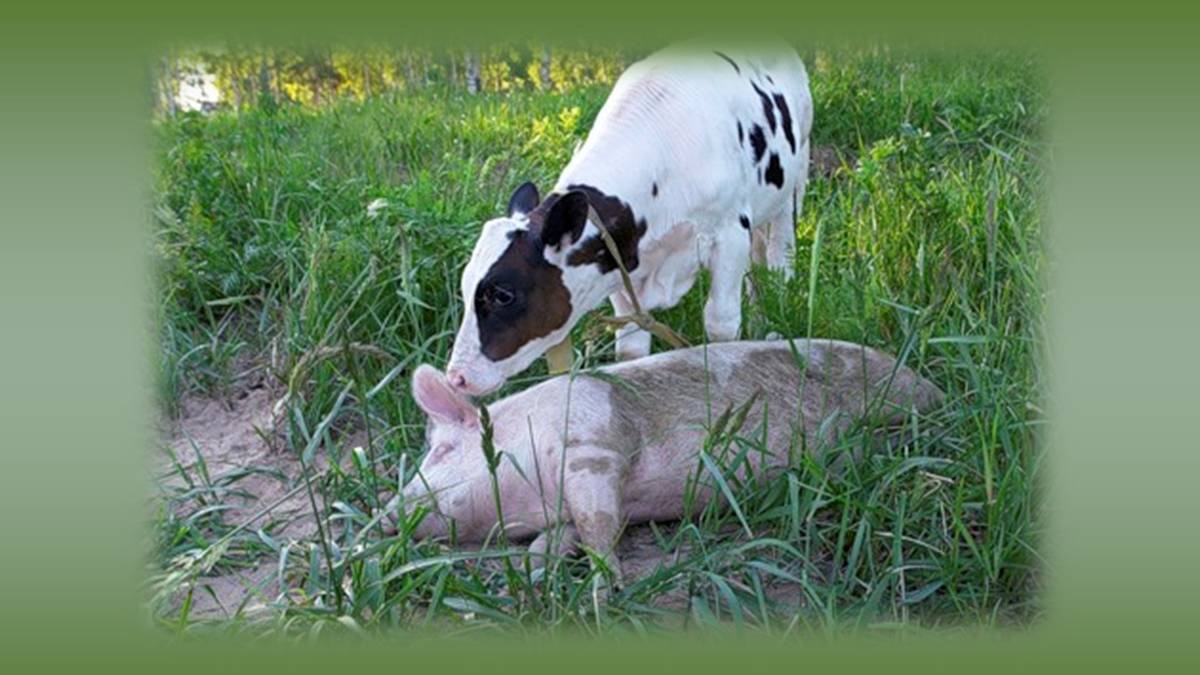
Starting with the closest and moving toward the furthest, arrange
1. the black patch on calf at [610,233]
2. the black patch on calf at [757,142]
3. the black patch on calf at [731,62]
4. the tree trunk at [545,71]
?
the tree trunk at [545,71] < the black patch on calf at [610,233] < the black patch on calf at [757,142] < the black patch on calf at [731,62]

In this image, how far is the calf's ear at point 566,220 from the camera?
12.1 ft

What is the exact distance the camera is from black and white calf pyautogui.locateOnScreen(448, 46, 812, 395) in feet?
12.2

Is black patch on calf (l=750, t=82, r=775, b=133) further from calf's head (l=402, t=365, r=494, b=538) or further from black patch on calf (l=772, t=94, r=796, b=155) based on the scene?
calf's head (l=402, t=365, r=494, b=538)

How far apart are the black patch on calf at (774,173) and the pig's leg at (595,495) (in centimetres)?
182

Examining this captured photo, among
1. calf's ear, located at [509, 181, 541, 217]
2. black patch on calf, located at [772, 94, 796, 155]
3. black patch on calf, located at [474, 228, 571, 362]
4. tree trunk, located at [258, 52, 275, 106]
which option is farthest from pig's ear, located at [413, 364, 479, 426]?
black patch on calf, located at [772, 94, 796, 155]

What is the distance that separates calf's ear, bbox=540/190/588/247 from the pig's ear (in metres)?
0.58

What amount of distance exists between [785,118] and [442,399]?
7.12 ft

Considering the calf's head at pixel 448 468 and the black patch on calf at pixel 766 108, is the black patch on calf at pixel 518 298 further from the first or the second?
the black patch on calf at pixel 766 108

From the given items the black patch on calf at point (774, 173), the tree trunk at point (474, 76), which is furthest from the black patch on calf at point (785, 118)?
the tree trunk at point (474, 76)

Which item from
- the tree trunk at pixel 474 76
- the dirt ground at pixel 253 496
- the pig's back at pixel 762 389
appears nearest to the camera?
the dirt ground at pixel 253 496

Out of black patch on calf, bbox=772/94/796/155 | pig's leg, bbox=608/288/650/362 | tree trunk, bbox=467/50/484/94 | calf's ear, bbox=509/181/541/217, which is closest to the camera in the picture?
tree trunk, bbox=467/50/484/94

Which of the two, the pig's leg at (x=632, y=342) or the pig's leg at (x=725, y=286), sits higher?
the pig's leg at (x=725, y=286)

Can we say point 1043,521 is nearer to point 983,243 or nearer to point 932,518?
point 932,518

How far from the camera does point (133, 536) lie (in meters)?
2.87
